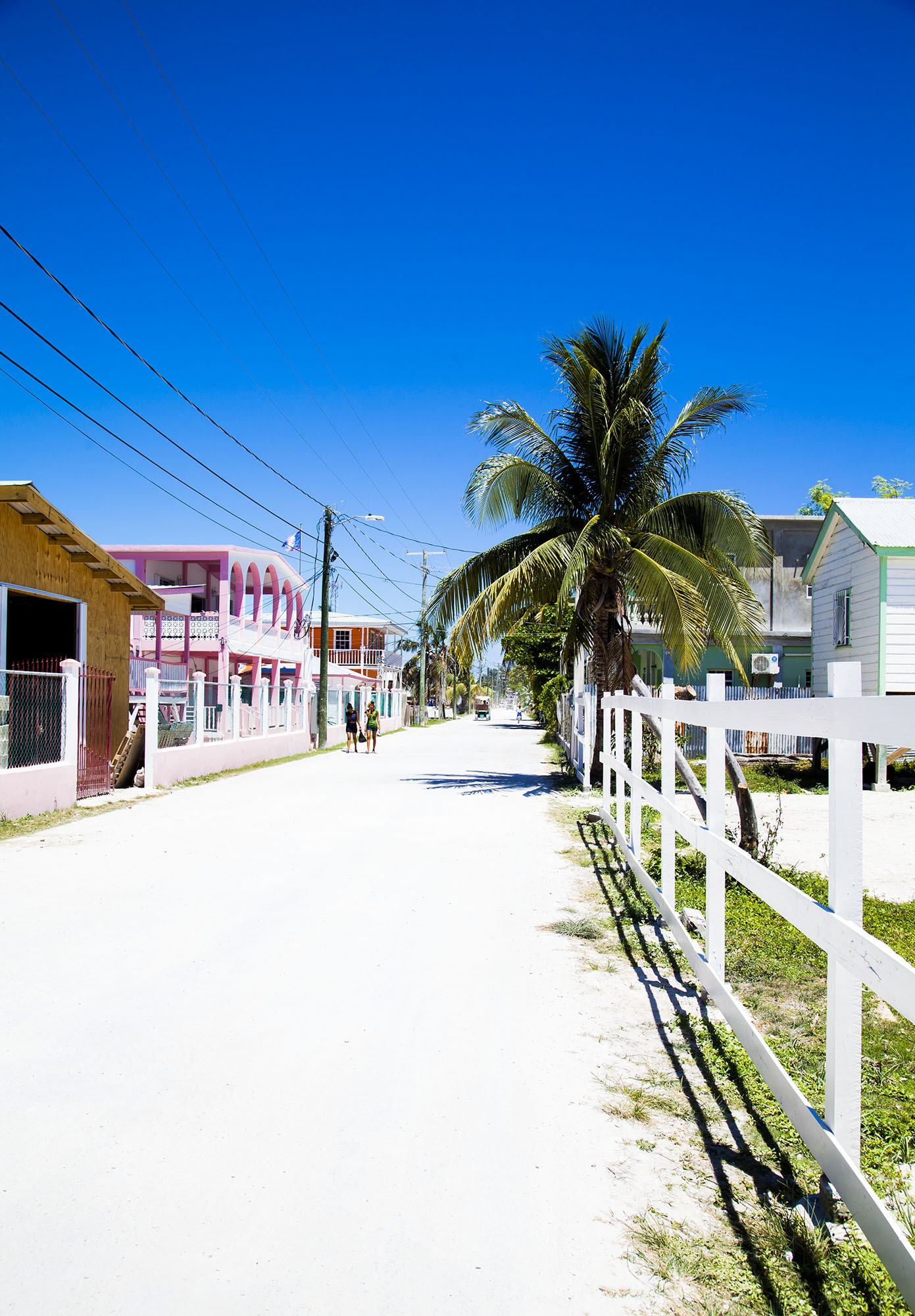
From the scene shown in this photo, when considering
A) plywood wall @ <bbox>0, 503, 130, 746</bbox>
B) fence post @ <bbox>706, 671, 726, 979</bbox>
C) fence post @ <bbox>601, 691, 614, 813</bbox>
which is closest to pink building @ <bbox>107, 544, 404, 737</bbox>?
plywood wall @ <bbox>0, 503, 130, 746</bbox>

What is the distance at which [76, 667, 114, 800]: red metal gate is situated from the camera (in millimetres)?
14031

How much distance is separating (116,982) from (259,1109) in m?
1.91

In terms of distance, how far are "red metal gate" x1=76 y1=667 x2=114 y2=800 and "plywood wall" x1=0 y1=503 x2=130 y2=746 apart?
4.46ft

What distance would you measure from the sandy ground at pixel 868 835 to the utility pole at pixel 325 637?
15384 mm

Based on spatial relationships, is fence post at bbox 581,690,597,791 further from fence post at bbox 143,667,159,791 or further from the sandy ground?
fence post at bbox 143,667,159,791

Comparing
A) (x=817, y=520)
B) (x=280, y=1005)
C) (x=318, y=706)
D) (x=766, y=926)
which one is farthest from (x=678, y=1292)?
(x=817, y=520)

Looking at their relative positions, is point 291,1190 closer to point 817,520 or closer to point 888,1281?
point 888,1281

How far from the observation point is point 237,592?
3634 cm

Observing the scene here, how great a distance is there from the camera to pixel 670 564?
16766 mm

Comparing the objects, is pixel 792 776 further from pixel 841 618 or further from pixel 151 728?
pixel 151 728

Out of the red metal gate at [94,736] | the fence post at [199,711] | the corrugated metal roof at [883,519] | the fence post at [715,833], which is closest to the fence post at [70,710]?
the red metal gate at [94,736]

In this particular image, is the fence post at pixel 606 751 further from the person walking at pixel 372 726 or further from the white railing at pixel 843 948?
the person walking at pixel 372 726

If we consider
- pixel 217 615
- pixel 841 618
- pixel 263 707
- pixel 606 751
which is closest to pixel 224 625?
pixel 217 615

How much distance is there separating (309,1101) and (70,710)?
10.6 metres
